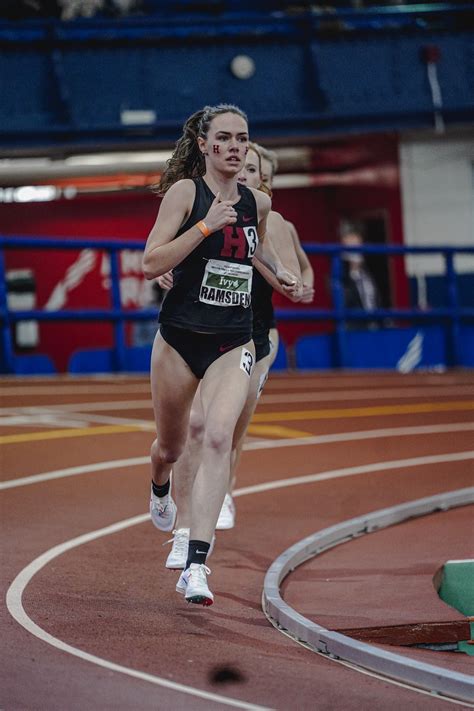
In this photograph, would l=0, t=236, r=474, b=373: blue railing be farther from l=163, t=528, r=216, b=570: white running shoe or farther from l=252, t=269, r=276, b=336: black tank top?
l=163, t=528, r=216, b=570: white running shoe

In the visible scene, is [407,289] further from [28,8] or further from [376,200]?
[28,8]

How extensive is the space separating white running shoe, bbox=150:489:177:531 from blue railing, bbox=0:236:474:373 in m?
8.15

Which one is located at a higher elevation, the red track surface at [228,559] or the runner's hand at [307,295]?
the runner's hand at [307,295]

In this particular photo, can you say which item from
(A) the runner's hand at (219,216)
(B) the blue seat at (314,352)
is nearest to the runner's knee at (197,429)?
(A) the runner's hand at (219,216)

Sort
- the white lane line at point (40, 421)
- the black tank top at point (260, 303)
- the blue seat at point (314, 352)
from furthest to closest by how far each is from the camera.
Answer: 1. the blue seat at point (314, 352)
2. the white lane line at point (40, 421)
3. the black tank top at point (260, 303)

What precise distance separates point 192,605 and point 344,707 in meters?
1.82

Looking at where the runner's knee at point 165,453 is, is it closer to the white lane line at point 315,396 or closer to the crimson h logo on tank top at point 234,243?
the crimson h logo on tank top at point 234,243

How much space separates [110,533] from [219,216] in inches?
107

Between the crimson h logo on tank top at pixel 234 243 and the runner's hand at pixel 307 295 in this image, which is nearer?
the crimson h logo on tank top at pixel 234 243

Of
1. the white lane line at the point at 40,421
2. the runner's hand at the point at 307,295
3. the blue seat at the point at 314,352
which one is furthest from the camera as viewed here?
the blue seat at the point at 314,352

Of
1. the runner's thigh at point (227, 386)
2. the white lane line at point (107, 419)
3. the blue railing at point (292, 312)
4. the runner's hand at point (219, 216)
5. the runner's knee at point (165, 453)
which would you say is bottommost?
the runner's knee at point (165, 453)

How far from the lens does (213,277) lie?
19.3ft

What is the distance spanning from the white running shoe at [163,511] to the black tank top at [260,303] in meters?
1.25

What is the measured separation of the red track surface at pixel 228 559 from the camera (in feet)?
14.8
